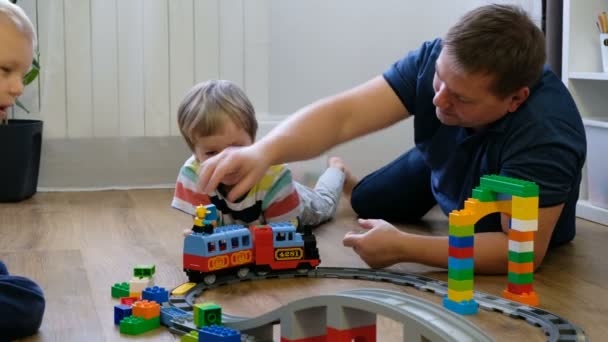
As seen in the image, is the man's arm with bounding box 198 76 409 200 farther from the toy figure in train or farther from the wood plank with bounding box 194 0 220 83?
the wood plank with bounding box 194 0 220 83

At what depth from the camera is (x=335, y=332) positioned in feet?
3.34

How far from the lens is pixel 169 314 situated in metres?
1.28

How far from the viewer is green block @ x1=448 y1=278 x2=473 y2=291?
1334 millimetres

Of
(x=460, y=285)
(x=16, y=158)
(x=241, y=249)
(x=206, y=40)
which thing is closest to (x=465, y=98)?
(x=460, y=285)

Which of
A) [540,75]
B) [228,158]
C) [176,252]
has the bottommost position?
[176,252]

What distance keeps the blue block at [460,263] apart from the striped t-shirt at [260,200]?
1.71 feet

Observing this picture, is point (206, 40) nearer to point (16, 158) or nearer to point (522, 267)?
point (16, 158)

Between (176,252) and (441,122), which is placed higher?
(441,122)

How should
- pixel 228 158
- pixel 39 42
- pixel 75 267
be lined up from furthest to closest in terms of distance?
1. pixel 39 42
2. pixel 75 267
3. pixel 228 158

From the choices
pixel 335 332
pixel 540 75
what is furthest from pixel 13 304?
pixel 540 75

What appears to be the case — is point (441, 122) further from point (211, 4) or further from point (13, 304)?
point (211, 4)

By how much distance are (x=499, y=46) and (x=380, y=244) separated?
0.39 metres

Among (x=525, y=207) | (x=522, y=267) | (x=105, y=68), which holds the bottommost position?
(x=522, y=267)

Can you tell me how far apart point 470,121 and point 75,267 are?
2.48 feet
